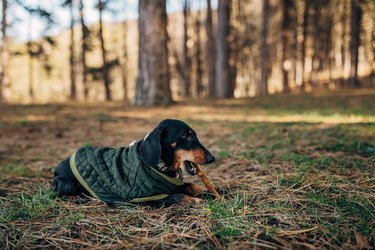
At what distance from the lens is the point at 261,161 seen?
13.6 feet

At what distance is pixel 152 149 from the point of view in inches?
111

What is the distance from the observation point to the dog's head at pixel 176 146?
9.45ft

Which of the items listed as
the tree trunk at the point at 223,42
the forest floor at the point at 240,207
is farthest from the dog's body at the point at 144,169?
the tree trunk at the point at 223,42

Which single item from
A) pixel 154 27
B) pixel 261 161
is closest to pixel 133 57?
pixel 154 27

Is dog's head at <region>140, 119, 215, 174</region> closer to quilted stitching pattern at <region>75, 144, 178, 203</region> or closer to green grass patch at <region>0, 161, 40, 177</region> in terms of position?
quilted stitching pattern at <region>75, 144, 178, 203</region>

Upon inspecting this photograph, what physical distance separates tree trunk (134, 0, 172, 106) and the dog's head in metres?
8.07

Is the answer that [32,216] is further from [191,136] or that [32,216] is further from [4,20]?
[4,20]

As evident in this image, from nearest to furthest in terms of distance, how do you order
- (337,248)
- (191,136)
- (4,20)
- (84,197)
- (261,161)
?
(337,248) → (191,136) → (84,197) → (261,161) → (4,20)

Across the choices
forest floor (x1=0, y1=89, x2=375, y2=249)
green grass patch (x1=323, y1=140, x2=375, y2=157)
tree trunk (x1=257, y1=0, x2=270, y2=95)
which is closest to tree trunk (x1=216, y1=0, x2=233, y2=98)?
tree trunk (x1=257, y1=0, x2=270, y2=95)

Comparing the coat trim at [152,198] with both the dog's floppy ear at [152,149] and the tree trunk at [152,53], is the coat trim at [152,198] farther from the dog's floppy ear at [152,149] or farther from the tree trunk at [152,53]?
the tree trunk at [152,53]

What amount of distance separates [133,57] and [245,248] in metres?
69.6

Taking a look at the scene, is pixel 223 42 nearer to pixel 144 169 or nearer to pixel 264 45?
pixel 264 45

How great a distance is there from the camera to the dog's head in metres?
2.88

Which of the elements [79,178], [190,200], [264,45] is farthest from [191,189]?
[264,45]
